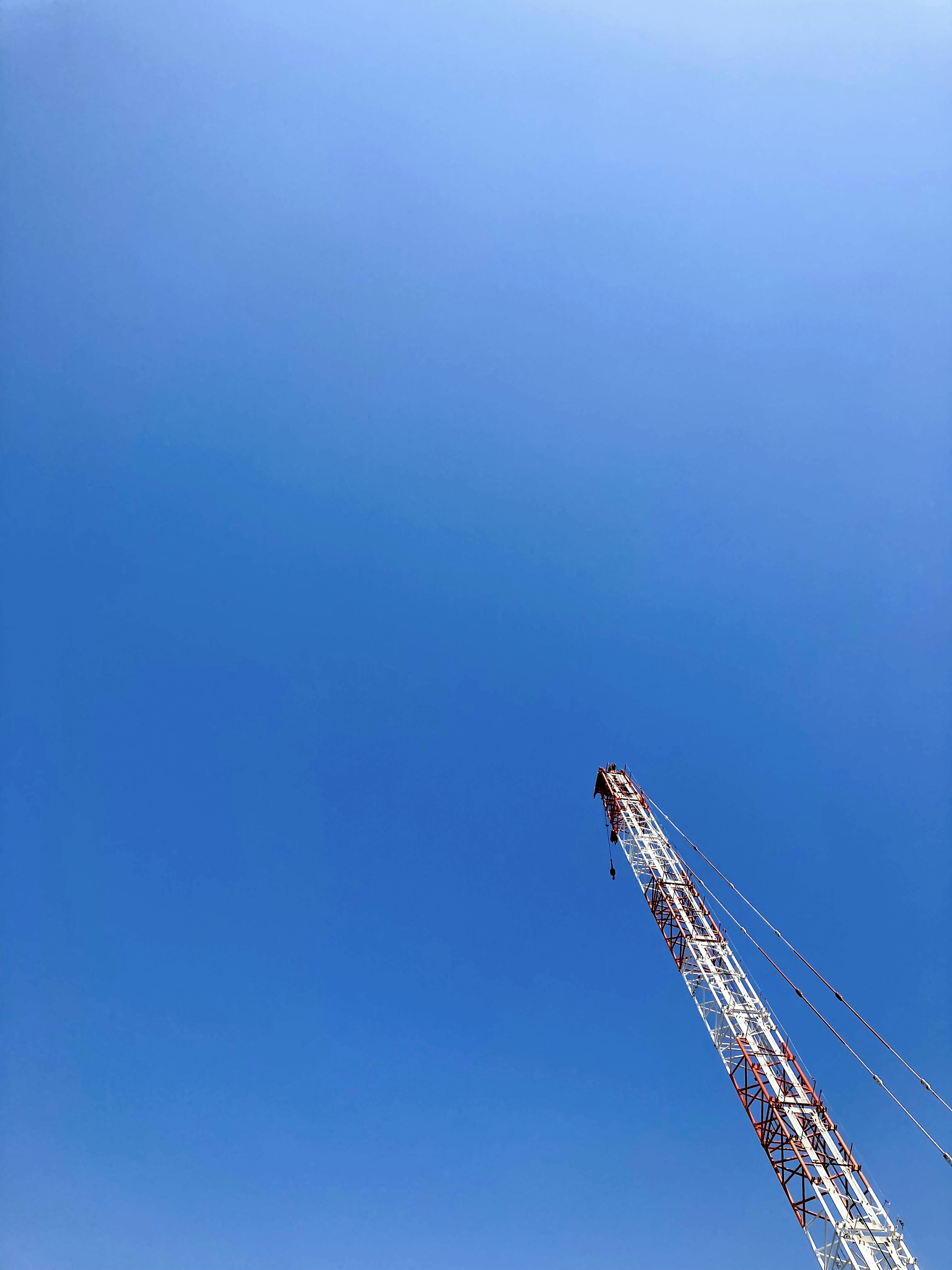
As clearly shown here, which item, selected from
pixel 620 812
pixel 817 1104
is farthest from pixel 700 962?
pixel 620 812

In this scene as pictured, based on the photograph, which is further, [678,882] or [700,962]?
[678,882]

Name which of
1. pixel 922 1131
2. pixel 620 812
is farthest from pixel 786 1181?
pixel 620 812

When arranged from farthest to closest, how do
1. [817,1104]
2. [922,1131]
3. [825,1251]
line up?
[817,1104] → [825,1251] → [922,1131]

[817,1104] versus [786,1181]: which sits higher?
[817,1104]

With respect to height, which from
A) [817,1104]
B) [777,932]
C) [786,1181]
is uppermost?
[777,932]

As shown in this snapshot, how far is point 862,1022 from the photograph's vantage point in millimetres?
22469

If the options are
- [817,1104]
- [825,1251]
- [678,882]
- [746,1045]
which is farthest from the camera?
[678,882]

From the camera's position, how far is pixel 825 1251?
21.8 meters

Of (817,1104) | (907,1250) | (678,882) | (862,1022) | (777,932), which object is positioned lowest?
(907,1250)

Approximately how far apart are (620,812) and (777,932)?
11.7 m

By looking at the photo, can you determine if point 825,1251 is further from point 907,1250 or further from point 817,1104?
point 817,1104

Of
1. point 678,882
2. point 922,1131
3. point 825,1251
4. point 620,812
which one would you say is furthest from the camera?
point 620,812

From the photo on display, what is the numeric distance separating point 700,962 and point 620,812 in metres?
10.5

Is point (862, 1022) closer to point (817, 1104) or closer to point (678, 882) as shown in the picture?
point (817, 1104)
